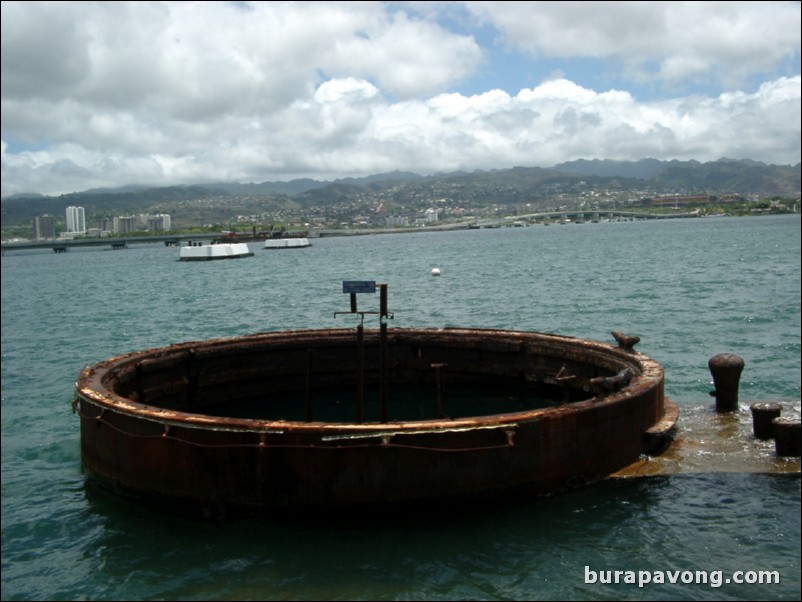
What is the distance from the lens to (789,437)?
11602 mm

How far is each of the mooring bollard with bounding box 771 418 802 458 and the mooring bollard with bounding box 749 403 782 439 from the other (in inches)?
21.0

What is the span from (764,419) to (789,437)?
2.62 ft

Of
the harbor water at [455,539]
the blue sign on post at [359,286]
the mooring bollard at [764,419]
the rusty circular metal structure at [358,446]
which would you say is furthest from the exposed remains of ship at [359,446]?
the mooring bollard at [764,419]

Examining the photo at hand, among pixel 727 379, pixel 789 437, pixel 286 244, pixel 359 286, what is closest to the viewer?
pixel 789 437

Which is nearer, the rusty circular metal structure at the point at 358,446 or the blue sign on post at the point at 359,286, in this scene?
the rusty circular metal structure at the point at 358,446

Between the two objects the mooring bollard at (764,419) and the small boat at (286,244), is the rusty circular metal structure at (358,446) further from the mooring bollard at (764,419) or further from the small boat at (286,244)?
the small boat at (286,244)

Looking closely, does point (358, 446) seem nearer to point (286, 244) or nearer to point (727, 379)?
point (727, 379)

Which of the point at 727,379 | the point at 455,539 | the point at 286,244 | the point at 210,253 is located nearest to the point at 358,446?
the point at 455,539

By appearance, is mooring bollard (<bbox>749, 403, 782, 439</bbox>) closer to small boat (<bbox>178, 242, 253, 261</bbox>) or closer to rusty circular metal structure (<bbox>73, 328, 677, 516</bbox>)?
rusty circular metal structure (<bbox>73, 328, 677, 516</bbox>)

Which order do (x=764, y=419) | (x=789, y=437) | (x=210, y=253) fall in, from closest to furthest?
(x=789, y=437), (x=764, y=419), (x=210, y=253)

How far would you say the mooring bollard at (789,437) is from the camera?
1155cm

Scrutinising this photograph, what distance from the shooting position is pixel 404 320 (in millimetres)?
34250

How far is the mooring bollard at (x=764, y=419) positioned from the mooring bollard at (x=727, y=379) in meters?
1.72

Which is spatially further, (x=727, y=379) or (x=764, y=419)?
(x=727, y=379)
